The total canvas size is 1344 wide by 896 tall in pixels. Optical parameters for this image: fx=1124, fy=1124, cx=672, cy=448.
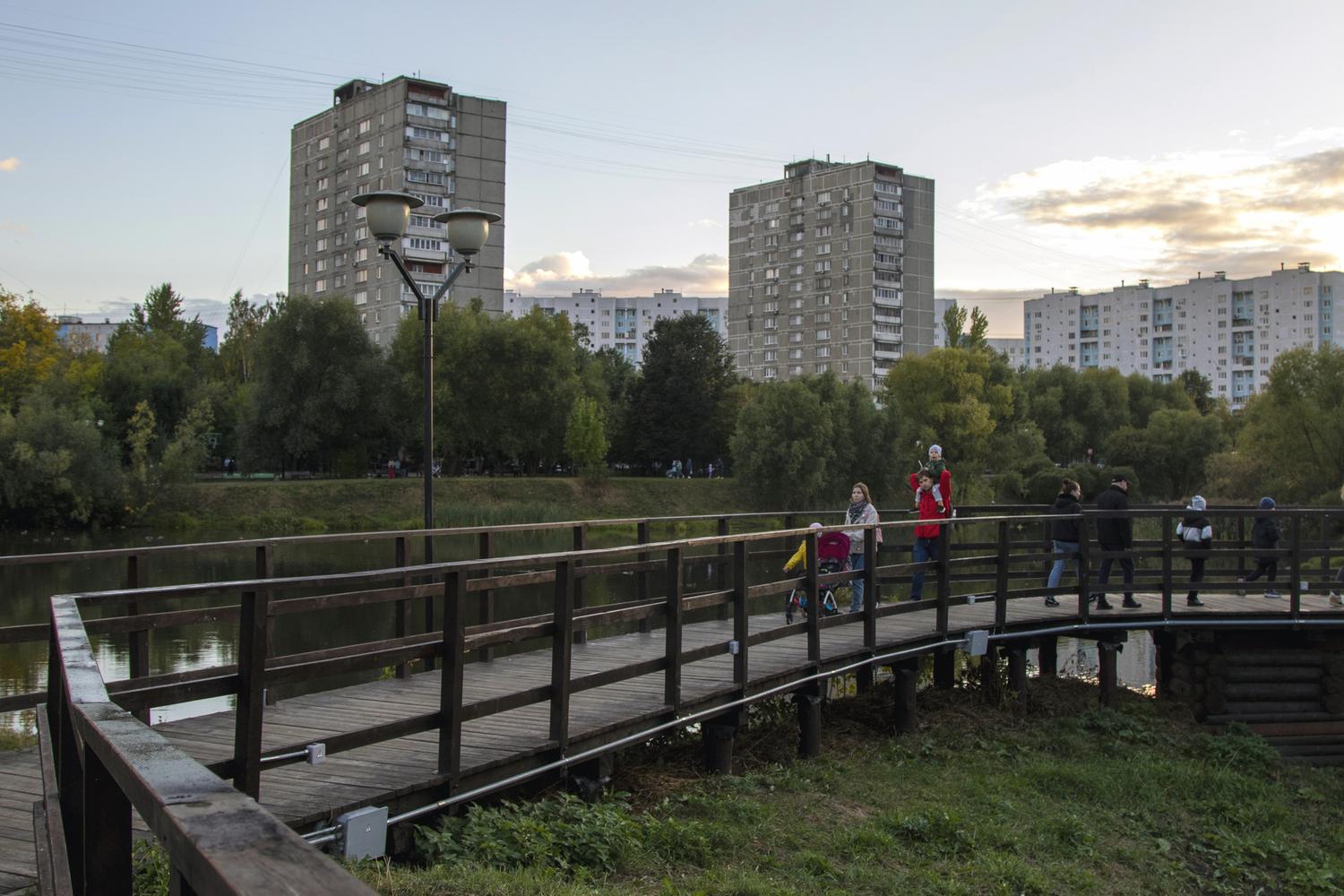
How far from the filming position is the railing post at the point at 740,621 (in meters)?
8.33

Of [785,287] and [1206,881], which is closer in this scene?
[1206,881]

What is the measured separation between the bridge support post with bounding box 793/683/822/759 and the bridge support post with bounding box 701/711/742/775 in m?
1.05

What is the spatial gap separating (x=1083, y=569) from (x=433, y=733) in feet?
26.7

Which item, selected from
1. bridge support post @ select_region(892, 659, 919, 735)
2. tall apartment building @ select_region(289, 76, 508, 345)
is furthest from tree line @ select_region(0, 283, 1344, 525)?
bridge support post @ select_region(892, 659, 919, 735)

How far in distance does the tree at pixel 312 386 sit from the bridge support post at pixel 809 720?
48143 mm

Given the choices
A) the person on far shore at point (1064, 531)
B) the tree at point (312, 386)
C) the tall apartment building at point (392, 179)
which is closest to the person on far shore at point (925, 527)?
the person on far shore at point (1064, 531)

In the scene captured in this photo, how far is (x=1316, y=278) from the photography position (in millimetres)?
141375

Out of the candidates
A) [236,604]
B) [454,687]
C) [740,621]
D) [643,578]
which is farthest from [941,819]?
[236,604]

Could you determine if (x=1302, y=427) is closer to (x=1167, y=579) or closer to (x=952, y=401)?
(x=952, y=401)

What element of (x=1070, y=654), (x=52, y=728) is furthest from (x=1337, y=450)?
(x=52, y=728)

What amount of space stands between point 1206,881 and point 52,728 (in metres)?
7.48

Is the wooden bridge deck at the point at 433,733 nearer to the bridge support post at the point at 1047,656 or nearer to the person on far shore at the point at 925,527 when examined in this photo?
the person on far shore at the point at 925,527

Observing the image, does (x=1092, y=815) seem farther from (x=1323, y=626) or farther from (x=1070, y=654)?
(x=1070, y=654)

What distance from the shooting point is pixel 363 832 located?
5316 millimetres
